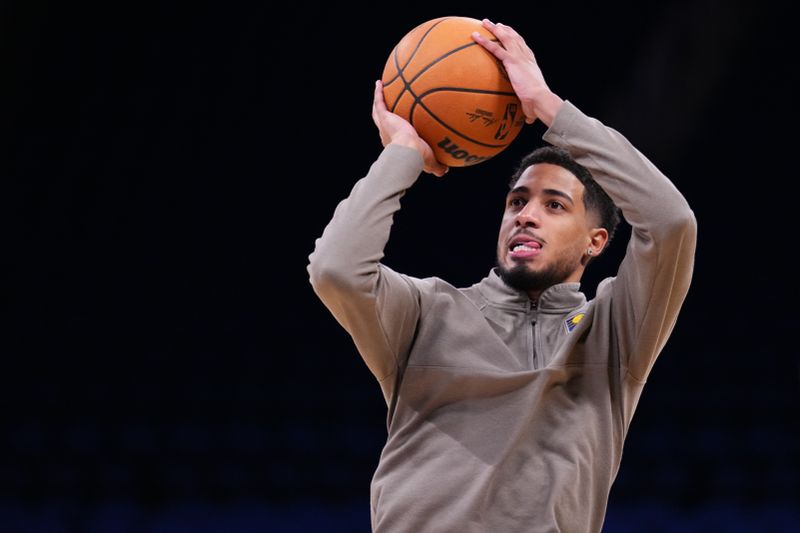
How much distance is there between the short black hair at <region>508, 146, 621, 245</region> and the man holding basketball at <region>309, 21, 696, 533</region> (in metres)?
0.15

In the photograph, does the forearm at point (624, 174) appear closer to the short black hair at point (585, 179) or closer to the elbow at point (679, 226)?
the elbow at point (679, 226)

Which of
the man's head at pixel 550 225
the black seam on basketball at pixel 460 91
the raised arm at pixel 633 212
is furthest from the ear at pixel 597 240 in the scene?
the black seam on basketball at pixel 460 91

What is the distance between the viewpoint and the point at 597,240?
2.41 metres

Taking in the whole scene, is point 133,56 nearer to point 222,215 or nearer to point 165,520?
point 222,215

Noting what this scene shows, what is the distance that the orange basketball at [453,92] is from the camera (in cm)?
212

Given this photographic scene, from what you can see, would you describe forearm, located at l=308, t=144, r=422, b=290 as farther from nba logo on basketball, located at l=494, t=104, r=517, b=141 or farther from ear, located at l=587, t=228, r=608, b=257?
ear, located at l=587, t=228, r=608, b=257

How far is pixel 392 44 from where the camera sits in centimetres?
600

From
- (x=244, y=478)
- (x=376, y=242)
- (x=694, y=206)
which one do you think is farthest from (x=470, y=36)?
(x=694, y=206)

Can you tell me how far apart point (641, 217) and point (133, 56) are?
468 cm

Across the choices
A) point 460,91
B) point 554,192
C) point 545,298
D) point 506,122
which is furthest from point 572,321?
point 460,91

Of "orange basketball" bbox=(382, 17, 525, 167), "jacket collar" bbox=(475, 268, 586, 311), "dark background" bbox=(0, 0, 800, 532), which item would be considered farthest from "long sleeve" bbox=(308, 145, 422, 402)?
"dark background" bbox=(0, 0, 800, 532)

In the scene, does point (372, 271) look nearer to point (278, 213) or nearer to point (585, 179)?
point (585, 179)

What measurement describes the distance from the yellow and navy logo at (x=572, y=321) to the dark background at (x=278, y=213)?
3342 mm

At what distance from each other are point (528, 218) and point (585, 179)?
22cm
